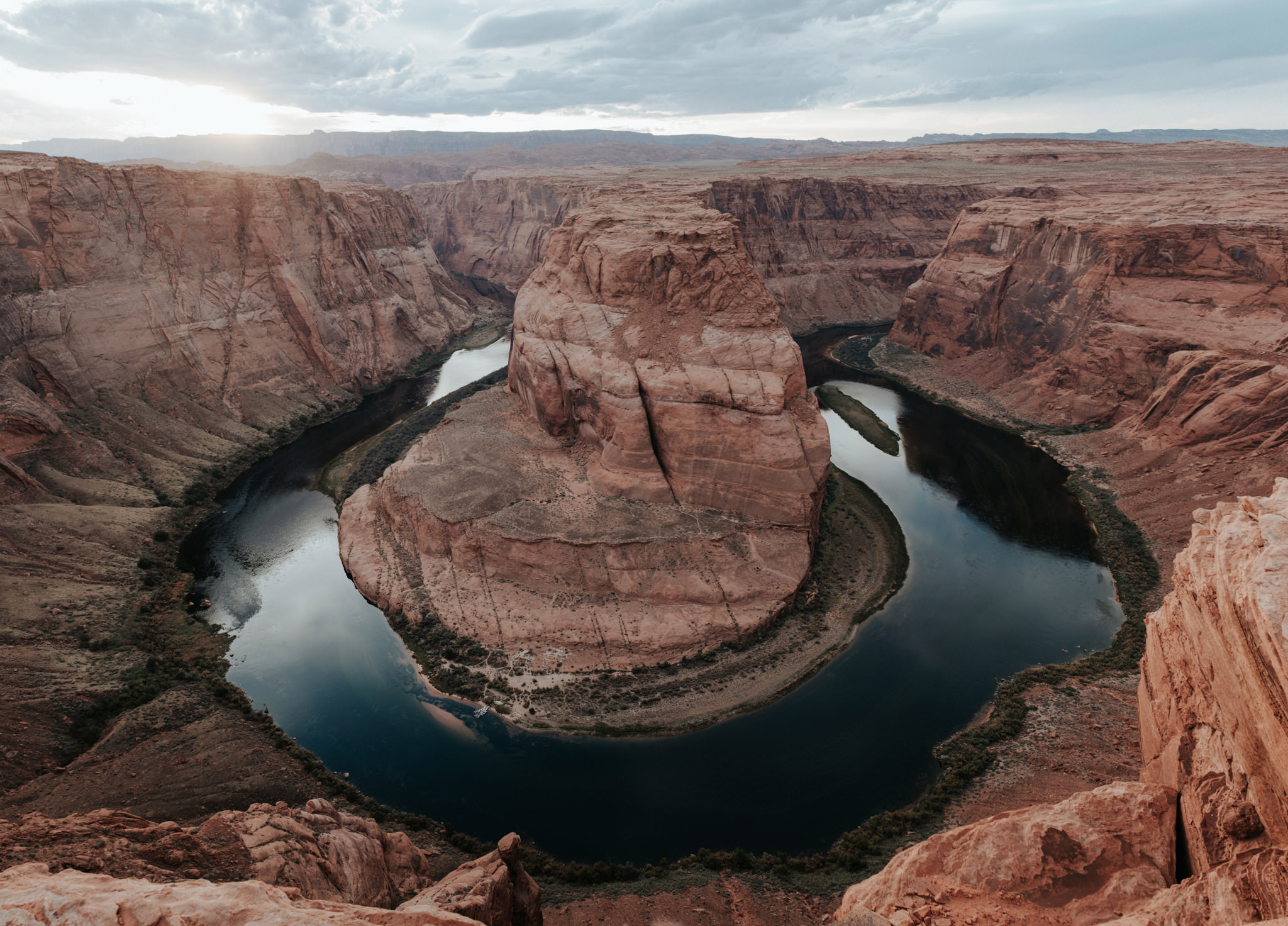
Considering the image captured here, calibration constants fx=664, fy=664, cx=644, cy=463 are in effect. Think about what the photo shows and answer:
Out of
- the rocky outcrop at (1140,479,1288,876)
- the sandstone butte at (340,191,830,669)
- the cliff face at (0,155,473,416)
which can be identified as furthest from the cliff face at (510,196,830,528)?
the cliff face at (0,155,473,416)

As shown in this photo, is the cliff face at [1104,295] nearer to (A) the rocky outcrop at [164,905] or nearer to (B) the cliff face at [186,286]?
(A) the rocky outcrop at [164,905]

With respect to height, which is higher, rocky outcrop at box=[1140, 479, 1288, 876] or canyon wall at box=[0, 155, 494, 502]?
canyon wall at box=[0, 155, 494, 502]

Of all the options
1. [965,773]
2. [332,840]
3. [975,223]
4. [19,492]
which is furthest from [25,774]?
[975,223]

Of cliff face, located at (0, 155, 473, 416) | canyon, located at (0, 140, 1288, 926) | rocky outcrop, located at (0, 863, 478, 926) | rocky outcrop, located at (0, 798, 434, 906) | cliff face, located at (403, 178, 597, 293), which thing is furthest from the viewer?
cliff face, located at (403, 178, 597, 293)

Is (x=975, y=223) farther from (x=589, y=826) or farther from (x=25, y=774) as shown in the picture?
(x=25, y=774)

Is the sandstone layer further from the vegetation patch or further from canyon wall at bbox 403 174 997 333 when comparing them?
the vegetation patch
